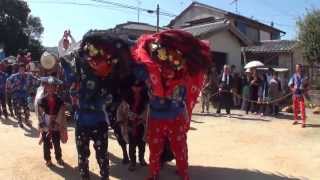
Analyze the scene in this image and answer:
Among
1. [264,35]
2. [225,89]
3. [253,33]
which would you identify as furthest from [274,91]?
[264,35]

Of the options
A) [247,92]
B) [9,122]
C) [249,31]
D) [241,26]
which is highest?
[241,26]

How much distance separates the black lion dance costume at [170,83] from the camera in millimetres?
6543

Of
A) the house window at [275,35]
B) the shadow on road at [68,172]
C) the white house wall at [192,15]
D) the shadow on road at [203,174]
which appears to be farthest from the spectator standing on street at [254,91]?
the house window at [275,35]

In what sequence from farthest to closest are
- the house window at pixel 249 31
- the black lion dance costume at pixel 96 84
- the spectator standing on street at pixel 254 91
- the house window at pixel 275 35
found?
the house window at pixel 275 35 < the house window at pixel 249 31 < the spectator standing on street at pixel 254 91 < the black lion dance costume at pixel 96 84

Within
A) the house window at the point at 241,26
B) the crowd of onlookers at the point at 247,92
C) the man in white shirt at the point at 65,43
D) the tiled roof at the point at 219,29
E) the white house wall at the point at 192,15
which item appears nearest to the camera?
the man in white shirt at the point at 65,43

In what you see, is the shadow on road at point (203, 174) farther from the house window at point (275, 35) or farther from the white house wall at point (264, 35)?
the house window at point (275, 35)

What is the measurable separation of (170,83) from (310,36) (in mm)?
16328

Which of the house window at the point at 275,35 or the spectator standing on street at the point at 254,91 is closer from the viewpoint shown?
the spectator standing on street at the point at 254,91

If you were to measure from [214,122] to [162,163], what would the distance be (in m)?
5.96

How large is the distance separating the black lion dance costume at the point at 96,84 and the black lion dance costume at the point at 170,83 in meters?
0.33

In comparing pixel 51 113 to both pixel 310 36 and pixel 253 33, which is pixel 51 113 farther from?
pixel 253 33

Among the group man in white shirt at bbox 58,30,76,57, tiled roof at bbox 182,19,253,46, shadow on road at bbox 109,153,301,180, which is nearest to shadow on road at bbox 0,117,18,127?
man in white shirt at bbox 58,30,76,57

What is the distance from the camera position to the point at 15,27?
108 ft

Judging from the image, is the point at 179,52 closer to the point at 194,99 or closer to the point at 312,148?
the point at 194,99
